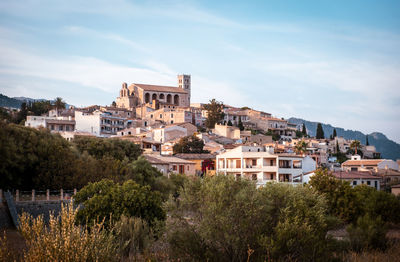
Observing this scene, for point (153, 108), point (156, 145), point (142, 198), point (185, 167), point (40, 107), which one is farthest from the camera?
point (153, 108)

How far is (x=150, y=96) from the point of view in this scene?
121 meters

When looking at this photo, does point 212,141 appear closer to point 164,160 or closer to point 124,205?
point 164,160

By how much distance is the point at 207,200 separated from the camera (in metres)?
17.2

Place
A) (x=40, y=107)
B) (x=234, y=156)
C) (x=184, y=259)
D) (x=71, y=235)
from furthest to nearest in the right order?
(x=40, y=107), (x=234, y=156), (x=184, y=259), (x=71, y=235)

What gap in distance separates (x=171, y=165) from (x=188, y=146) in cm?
1603

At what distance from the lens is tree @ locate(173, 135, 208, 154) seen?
68.7m

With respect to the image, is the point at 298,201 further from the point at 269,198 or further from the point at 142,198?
the point at 142,198

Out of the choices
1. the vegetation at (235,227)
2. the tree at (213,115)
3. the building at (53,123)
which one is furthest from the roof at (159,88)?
the vegetation at (235,227)

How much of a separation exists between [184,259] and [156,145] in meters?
54.8

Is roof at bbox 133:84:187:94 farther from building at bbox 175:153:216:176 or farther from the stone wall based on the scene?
the stone wall

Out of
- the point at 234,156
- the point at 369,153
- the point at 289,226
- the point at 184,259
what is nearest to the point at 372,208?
the point at 234,156

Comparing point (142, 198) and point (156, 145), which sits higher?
point (156, 145)

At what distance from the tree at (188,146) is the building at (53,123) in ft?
74.4

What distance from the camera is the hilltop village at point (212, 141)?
161 ft
